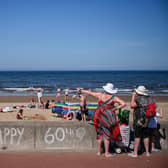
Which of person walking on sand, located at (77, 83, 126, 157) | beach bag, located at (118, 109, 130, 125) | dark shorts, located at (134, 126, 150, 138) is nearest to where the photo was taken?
person walking on sand, located at (77, 83, 126, 157)

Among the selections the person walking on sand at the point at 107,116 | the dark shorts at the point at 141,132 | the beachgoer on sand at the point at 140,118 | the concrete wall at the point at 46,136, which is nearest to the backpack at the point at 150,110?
the beachgoer on sand at the point at 140,118

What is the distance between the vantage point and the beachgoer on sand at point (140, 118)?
14.5ft

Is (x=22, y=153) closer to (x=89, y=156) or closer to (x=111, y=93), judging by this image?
(x=89, y=156)

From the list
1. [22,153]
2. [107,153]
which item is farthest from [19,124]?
[107,153]

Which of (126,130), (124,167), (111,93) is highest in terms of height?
(111,93)

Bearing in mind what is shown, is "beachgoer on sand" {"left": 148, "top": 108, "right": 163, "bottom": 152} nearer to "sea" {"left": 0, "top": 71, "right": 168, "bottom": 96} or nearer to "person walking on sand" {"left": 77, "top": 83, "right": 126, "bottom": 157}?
"person walking on sand" {"left": 77, "top": 83, "right": 126, "bottom": 157}

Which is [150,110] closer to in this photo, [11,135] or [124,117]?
A: [124,117]

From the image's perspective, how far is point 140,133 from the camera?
4539mm

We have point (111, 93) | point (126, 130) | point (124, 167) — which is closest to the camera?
point (124, 167)

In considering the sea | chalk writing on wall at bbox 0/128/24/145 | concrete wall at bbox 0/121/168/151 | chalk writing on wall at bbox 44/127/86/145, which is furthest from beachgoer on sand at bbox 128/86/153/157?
the sea

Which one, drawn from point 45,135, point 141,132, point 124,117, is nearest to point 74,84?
point 45,135

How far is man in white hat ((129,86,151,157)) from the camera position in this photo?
4.43 metres

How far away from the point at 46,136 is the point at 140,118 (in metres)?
1.90

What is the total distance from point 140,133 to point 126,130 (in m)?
0.36
